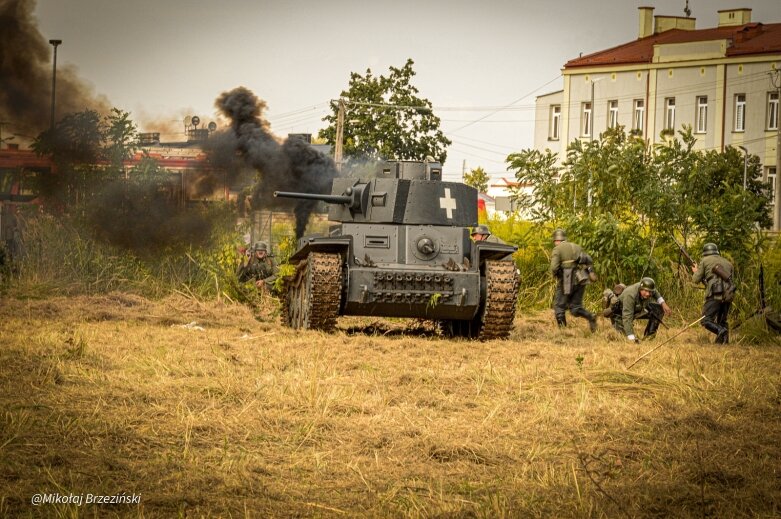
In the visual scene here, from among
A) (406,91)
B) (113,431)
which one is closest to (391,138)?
(406,91)

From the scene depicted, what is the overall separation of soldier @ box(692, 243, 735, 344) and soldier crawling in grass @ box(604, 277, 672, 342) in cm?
52

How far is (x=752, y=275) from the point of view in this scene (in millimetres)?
20359

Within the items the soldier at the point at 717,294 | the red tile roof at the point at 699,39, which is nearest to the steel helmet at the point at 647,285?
the soldier at the point at 717,294

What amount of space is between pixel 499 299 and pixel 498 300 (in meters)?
0.02

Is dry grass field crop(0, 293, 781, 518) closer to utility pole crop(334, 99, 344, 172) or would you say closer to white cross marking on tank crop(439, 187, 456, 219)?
white cross marking on tank crop(439, 187, 456, 219)

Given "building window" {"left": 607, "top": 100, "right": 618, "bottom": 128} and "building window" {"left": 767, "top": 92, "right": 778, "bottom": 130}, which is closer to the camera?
"building window" {"left": 767, "top": 92, "right": 778, "bottom": 130}

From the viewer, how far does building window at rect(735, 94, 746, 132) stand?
30252 mm

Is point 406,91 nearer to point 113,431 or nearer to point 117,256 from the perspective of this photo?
point 117,256

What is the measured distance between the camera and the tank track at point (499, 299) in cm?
1577

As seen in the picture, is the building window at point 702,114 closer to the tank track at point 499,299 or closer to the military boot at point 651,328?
the military boot at point 651,328

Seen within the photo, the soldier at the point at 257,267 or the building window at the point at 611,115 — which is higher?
the building window at the point at 611,115

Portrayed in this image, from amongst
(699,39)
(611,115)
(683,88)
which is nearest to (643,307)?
(699,39)

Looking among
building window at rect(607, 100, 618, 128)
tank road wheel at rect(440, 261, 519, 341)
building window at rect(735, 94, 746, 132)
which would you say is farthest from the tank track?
building window at rect(607, 100, 618, 128)

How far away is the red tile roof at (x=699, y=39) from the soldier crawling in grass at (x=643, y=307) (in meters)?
13.3
